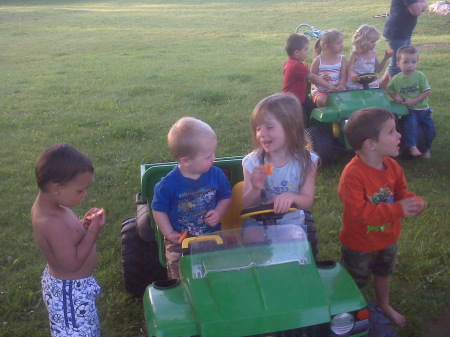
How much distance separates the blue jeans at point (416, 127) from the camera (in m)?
5.70

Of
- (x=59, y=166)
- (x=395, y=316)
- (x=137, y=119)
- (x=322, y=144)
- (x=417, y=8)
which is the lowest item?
(x=137, y=119)

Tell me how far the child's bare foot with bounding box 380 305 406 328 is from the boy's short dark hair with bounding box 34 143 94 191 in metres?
2.06

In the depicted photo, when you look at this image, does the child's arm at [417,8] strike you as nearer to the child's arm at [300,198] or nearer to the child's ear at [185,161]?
the child's arm at [300,198]

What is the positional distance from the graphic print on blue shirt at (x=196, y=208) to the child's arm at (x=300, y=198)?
0.48m

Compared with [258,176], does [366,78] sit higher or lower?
lower

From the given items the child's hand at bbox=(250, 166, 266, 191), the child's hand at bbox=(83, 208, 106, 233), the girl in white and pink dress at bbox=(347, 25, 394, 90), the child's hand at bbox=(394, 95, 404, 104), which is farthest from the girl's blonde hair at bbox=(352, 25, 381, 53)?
the child's hand at bbox=(83, 208, 106, 233)

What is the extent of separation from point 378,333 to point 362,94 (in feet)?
12.0

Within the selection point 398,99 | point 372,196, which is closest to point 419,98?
point 398,99

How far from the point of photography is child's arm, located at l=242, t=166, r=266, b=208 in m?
2.78

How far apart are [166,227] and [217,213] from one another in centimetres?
30

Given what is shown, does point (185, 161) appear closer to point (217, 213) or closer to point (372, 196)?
point (217, 213)

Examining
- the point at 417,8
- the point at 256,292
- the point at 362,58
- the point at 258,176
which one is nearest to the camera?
the point at 256,292

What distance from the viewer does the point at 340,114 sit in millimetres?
5574

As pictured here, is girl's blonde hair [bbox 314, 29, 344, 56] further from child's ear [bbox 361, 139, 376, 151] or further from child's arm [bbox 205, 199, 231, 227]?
child's arm [bbox 205, 199, 231, 227]
